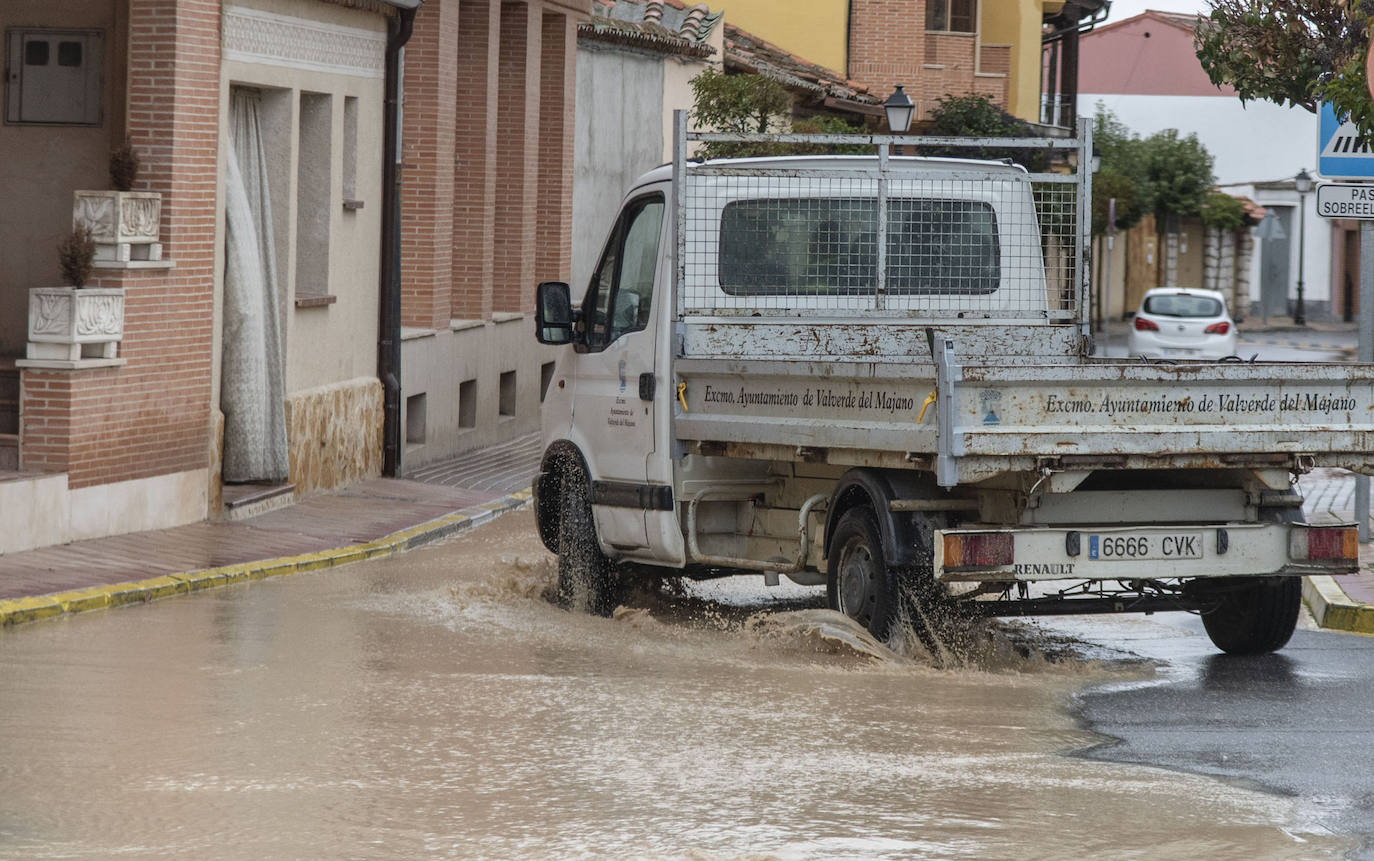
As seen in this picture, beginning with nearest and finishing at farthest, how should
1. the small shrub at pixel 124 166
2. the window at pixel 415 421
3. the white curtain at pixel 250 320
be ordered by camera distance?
1. the small shrub at pixel 124 166
2. the white curtain at pixel 250 320
3. the window at pixel 415 421

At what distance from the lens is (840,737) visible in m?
8.27

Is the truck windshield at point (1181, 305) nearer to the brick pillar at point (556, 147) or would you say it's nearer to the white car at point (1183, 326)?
the white car at point (1183, 326)

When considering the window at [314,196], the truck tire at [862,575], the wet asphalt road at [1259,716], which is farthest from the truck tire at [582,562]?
the window at [314,196]

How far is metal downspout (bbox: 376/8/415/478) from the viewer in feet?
61.5

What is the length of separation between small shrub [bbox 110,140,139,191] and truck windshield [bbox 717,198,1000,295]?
4.69 m

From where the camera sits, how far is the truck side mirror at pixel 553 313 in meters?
11.8

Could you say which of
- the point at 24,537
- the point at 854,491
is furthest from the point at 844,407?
the point at 24,537

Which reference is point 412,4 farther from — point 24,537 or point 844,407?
point 844,407

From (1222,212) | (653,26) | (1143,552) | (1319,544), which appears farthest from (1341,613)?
(1222,212)

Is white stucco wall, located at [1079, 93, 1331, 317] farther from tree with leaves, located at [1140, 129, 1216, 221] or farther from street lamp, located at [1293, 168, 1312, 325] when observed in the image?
tree with leaves, located at [1140, 129, 1216, 221]

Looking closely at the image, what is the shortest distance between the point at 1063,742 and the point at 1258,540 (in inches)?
80.4

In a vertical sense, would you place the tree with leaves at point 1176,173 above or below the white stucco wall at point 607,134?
above

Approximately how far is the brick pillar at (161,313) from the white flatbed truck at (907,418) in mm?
2912

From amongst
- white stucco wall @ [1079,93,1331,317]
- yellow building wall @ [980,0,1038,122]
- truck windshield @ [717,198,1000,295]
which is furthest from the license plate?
white stucco wall @ [1079,93,1331,317]
